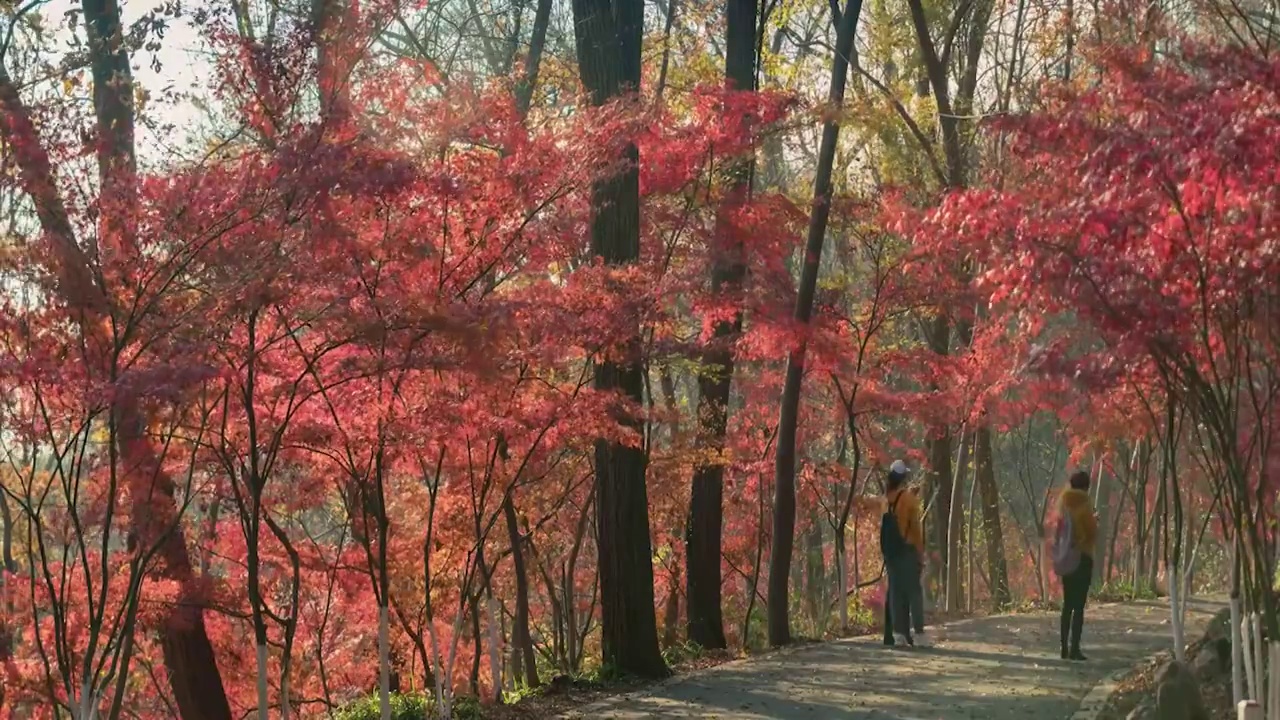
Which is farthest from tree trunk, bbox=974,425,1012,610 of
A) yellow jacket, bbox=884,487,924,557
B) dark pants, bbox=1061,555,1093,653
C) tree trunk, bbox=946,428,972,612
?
dark pants, bbox=1061,555,1093,653

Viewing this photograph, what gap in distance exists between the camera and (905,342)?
74.1 feet

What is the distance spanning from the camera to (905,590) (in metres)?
13.5

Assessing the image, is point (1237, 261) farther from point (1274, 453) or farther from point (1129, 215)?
point (1274, 453)

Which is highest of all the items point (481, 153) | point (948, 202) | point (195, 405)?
point (481, 153)

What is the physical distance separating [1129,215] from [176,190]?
19.8ft

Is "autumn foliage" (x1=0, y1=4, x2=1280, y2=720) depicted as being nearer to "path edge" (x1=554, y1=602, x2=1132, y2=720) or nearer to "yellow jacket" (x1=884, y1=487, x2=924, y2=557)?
"path edge" (x1=554, y1=602, x2=1132, y2=720)

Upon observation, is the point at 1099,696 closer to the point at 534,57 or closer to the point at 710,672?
the point at 710,672

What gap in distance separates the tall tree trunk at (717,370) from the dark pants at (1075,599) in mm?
4131

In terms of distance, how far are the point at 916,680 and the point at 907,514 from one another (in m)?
1.87

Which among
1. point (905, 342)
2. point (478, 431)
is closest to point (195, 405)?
point (478, 431)

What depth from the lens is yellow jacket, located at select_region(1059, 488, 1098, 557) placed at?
11.6m

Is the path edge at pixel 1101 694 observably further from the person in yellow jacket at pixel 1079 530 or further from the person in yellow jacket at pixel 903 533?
the person in yellow jacket at pixel 903 533

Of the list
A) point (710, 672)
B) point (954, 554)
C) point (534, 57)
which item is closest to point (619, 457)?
point (710, 672)

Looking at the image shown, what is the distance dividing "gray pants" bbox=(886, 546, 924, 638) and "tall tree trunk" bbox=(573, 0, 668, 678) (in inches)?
97.8
